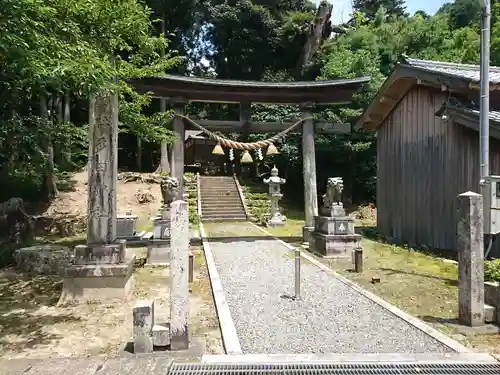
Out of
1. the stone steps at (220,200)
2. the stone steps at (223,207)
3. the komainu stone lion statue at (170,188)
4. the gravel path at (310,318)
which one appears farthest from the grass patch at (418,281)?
the stone steps at (223,207)

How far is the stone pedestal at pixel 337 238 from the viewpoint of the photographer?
11031mm

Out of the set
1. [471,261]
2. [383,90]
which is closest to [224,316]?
[471,261]

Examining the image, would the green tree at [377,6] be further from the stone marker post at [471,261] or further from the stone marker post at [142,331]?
the stone marker post at [142,331]

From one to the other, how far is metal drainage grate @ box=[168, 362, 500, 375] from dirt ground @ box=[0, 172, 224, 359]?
508mm

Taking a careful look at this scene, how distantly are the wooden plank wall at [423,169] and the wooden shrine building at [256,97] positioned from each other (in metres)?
2.13

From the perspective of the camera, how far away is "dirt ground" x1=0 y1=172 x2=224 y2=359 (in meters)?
5.01

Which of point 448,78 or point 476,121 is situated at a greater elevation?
point 448,78

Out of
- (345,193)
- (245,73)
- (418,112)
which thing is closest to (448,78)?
(418,112)

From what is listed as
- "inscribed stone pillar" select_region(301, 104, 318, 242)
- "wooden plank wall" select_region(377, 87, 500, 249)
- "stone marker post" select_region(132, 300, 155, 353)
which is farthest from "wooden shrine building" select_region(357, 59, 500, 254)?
"stone marker post" select_region(132, 300, 155, 353)

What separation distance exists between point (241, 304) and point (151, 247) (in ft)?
15.3

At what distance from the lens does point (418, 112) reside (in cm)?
1319

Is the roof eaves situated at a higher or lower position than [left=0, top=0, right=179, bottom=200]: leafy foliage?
higher

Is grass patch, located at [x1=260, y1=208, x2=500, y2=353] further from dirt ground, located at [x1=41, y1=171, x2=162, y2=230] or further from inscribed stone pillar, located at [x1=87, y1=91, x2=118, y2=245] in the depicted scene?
dirt ground, located at [x1=41, y1=171, x2=162, y2=230]

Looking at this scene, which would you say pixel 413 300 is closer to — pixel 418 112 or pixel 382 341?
pixel 382 341
